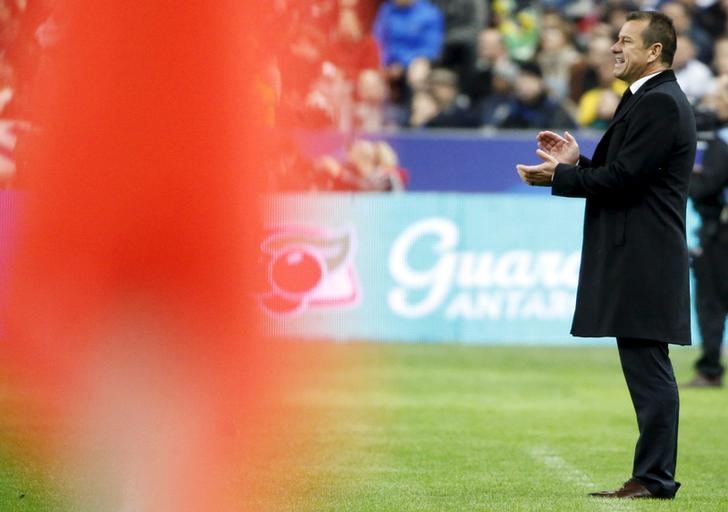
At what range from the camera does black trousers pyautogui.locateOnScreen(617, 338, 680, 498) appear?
765cm

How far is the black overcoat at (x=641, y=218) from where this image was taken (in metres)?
7.60

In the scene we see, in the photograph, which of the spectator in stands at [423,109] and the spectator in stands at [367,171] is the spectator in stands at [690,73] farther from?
the spectator in stands at [367,171]

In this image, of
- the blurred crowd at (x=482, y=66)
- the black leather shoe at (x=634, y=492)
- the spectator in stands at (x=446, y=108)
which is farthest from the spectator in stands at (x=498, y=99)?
the black leather shoe at (x=634, y=492)

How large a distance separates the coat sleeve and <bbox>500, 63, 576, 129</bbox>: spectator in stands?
12.0 metres

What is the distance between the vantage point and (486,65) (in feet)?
68.4

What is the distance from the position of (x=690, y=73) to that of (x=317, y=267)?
19.1 feet

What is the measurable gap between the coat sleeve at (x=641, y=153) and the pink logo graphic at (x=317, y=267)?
28.5ft

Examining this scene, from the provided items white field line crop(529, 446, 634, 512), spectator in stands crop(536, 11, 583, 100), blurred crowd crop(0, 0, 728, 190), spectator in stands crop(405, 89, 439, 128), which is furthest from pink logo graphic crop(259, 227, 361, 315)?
white field line crop(529, 446, 634, 512)

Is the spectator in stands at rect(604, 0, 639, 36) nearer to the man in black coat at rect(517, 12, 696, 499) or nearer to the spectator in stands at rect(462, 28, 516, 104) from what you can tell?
the spectator in stands at rect(462, 28, 516, 104)

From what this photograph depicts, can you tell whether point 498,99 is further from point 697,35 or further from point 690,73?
point 697,35

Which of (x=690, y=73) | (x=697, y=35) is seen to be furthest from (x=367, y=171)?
(x=697, y=35)

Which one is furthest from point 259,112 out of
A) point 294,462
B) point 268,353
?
point 294,462

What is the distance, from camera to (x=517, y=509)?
24.7ft

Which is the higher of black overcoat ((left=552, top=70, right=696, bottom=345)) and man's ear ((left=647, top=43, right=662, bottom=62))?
man's ear ((left=647, top=43, right=662, bottom=62))
